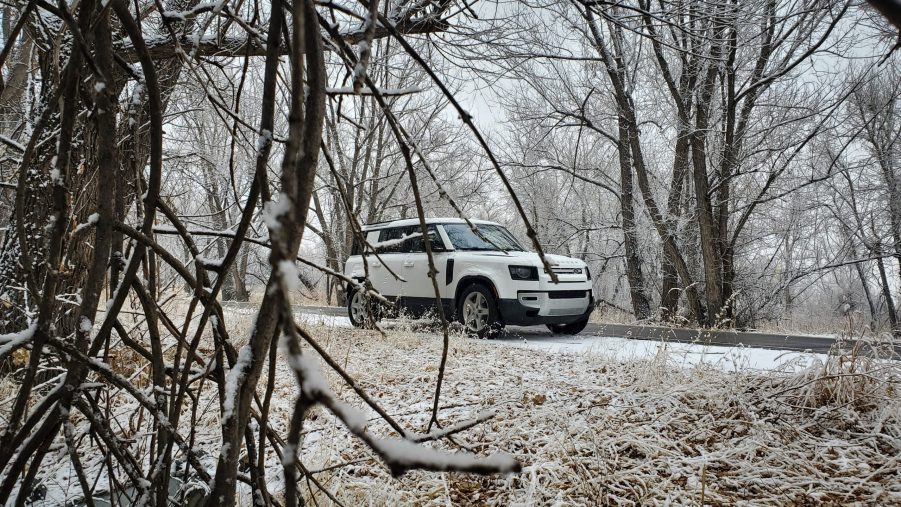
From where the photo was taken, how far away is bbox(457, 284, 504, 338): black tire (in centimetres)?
630

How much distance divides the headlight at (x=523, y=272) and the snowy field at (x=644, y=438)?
2.38 meters

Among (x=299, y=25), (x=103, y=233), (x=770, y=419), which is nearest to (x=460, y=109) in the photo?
(x=299, y=25)

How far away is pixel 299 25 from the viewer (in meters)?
0.39

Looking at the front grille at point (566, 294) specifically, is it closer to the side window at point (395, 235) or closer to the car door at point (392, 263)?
the car door at point (392, 263)

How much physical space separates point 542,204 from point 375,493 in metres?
16.5

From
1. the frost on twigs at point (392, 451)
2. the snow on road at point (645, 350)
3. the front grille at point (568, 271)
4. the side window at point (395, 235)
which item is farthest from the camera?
the side window at point (395, 235)

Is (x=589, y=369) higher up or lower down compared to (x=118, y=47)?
lower down

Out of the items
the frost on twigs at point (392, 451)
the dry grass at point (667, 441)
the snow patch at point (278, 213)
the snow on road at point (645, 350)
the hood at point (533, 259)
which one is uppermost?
the hood at point (533, 259)

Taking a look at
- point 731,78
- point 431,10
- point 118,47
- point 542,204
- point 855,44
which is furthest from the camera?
point 542,204

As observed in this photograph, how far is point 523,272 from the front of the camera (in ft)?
20.3

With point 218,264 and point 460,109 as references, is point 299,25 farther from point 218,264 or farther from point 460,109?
point 218,264

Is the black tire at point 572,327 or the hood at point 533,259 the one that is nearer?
the hood at point 533,259

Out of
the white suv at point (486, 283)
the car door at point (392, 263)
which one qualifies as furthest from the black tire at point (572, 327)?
the car door at point (392, 263)

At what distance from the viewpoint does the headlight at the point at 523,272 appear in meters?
6.13
